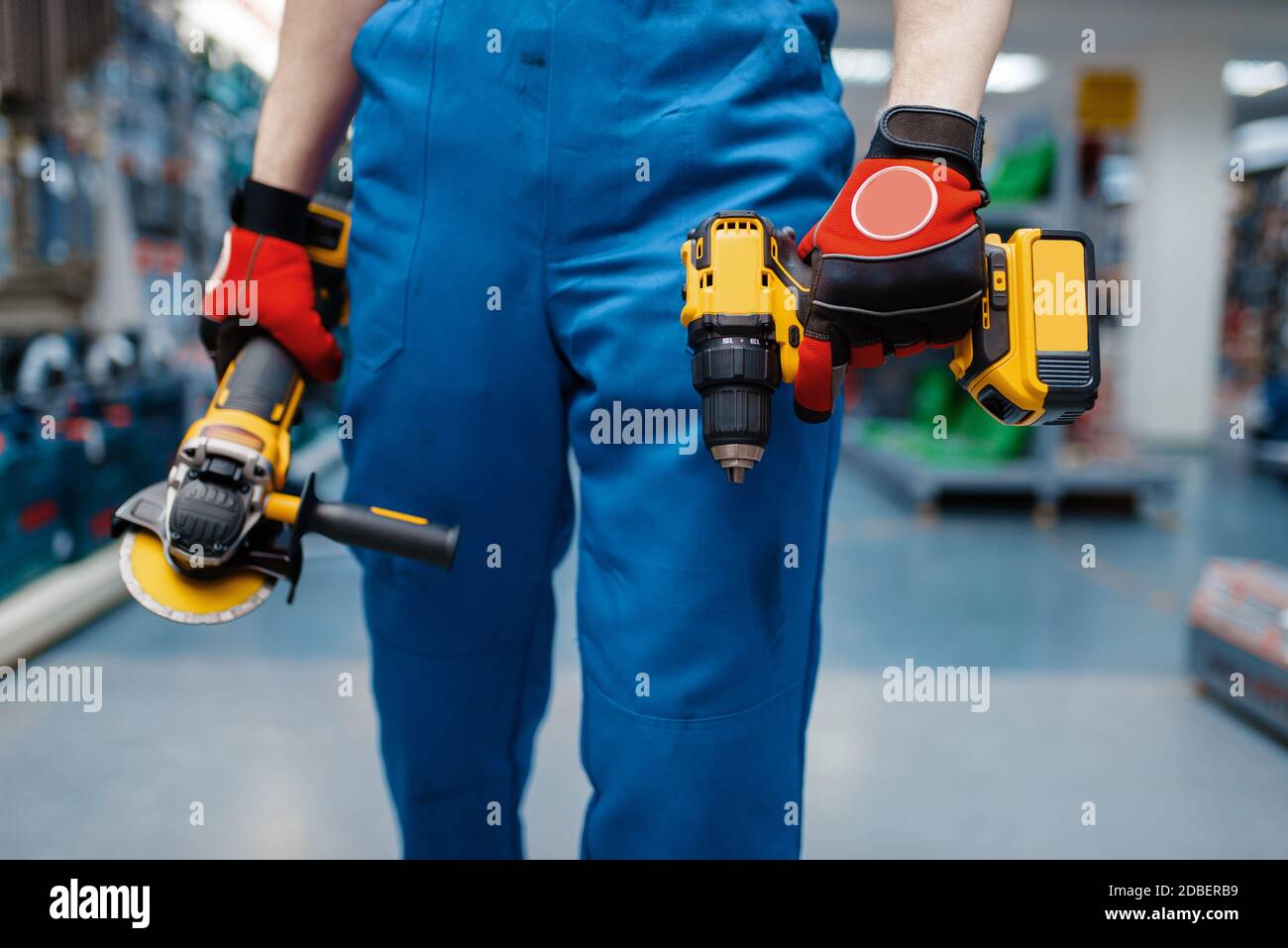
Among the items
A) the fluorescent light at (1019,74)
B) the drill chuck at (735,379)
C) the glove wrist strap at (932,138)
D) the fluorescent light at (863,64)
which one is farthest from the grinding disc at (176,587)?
the fluorescent light at (1019,74)

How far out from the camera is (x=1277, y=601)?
7.35 feet

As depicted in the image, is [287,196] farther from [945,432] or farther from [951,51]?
[945,432]

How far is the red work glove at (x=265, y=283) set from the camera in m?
1.01

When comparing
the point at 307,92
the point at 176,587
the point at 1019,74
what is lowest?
the point at 176,587

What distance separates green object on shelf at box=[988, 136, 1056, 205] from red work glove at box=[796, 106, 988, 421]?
4706 mm

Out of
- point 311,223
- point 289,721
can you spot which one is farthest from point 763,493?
point 289,721

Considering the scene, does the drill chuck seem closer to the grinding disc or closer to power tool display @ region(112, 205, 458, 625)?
power tool display @ region(112, 205, 458, 625)

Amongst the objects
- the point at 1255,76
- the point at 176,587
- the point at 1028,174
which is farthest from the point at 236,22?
the point at 1255,76

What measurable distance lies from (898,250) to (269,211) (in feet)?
2.26

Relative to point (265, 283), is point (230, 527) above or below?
below

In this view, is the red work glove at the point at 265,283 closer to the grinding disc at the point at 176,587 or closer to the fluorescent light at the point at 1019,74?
the grinding disc at the point at 176,587

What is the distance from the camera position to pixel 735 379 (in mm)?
750

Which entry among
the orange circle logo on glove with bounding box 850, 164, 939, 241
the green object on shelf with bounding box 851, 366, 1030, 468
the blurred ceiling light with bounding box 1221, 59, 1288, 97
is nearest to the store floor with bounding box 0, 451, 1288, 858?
the orange circle logo on glove with bounding box 850, 164, 939, 241

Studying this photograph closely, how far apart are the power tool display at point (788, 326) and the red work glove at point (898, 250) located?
3 centimetres
